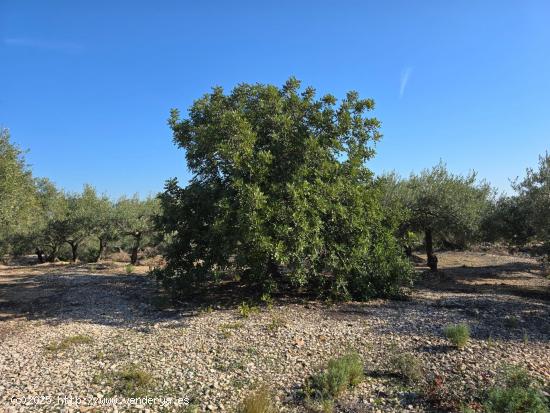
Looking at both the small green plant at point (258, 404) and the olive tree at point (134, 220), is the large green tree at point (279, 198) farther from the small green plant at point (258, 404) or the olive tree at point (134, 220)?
the olive tree at point (134, 220)

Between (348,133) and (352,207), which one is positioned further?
(348,133)

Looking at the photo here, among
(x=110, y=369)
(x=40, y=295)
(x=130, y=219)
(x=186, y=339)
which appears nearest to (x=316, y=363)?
(x=186, y=339)

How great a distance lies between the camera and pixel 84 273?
85.6 feet

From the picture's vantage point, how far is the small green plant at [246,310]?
1331 centimetres

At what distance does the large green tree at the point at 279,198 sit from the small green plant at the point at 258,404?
217 inches

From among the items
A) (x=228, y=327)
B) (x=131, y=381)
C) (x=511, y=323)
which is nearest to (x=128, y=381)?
(x=131, y=381)

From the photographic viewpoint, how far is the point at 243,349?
10.1 meters

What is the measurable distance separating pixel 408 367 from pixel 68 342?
29.7ft

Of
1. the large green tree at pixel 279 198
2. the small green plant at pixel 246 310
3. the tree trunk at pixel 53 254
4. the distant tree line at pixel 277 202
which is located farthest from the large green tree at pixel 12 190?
the tree trunk at pixel 53 254

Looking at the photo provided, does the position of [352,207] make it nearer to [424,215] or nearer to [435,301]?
[435,301]

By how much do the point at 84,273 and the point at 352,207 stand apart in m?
20.0

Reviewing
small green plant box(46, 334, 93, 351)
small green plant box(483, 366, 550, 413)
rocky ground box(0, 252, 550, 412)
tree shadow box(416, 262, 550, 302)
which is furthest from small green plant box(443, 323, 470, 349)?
small green plant box(46, 334, 93, 351)

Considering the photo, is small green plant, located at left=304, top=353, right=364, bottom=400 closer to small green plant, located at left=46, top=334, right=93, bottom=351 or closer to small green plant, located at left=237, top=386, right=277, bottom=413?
small green plant, located at left=237, top=386, right=277, bottom=413

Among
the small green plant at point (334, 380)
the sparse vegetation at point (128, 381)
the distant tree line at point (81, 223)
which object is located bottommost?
the sparse vegetation at point (128, 381)
